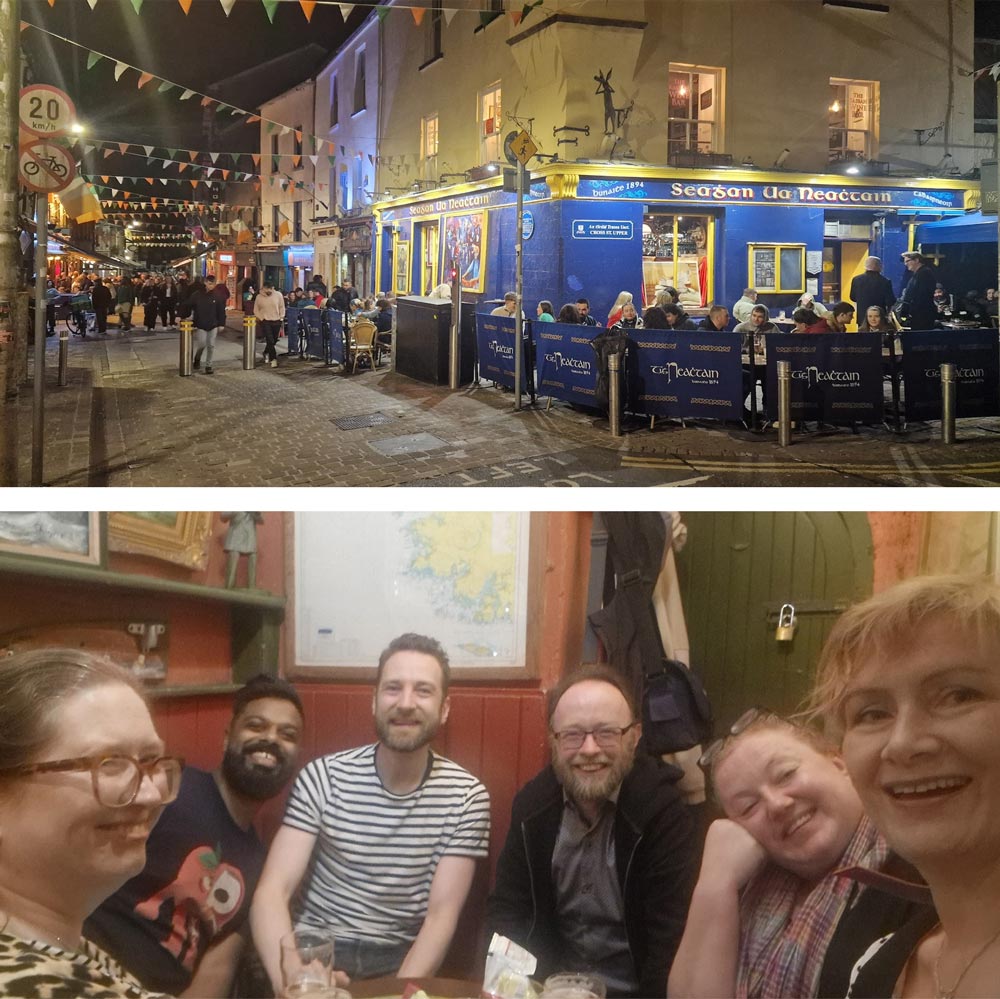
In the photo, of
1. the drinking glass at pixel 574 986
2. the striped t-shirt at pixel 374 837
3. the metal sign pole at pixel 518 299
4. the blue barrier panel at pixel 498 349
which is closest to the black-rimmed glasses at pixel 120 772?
the striped t-shirt at pixel 374 837

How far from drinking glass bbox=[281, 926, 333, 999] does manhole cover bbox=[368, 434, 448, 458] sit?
222cm

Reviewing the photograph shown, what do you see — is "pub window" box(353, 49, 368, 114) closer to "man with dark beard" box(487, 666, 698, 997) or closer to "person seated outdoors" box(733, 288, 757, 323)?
"person seated outdoors" box(733, 288, 757, 323)

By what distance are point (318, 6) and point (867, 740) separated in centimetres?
277

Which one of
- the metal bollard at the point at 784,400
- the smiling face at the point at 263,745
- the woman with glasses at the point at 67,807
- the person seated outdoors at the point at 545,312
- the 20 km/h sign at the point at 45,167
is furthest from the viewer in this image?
the person seated outdoors at the point at 545,312

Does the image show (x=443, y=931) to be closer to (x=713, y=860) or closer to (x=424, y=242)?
(x=713, y=860)

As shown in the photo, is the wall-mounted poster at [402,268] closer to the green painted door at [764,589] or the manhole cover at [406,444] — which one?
the manhole cover at [406,444]

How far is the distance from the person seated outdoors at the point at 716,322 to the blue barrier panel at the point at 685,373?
0.03 m

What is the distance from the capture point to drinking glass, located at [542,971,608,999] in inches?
70.5

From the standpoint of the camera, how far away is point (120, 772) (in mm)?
1696

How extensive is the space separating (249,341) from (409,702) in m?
2.74

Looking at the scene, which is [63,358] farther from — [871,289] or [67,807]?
[871,289]

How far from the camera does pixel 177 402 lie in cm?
395

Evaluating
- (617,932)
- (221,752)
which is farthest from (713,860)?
(221,752)

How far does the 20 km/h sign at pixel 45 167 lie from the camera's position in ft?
11.4
